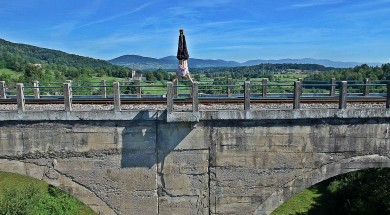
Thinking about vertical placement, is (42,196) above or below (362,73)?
below

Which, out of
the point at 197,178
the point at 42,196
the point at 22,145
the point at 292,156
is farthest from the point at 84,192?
the point at 42,196

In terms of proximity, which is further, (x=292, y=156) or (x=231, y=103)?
(x=231, y=103)

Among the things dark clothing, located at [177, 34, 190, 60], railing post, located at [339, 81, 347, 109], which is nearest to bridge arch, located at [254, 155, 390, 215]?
railing post, located at [339, 81, 347, 109]

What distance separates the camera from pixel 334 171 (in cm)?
1152

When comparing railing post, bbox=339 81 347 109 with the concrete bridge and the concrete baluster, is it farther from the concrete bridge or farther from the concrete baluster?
the concrete bridge

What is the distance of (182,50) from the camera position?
12695 mm

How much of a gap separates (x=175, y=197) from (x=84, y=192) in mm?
3099

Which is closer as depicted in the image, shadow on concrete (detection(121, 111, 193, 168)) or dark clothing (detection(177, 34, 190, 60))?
shadow on concrete (detection(121, 111, 193, 168))

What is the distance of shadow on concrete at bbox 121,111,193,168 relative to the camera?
11.0 m

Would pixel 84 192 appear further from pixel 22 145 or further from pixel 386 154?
pixel 386 154

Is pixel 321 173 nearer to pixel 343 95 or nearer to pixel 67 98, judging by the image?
pixel 343 95

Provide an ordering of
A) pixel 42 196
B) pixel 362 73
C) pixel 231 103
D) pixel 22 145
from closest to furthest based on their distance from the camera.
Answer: pixel 22 145, pixel 231 103, pixel 42 196, pixel 362 73

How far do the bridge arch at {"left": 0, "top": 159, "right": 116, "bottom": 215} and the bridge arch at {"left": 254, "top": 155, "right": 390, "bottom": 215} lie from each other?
5772mm

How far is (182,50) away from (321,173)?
664 cm
